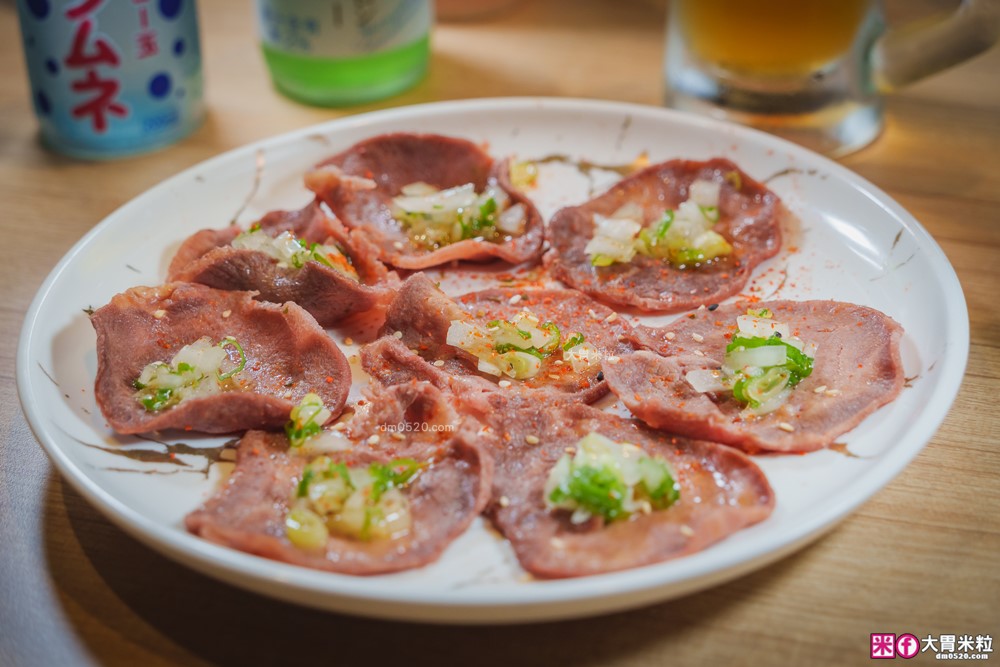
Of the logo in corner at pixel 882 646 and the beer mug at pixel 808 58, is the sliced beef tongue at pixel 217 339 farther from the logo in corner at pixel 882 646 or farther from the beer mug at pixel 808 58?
the beer mug at pixel 808 58

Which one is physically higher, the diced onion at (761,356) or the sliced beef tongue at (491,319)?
the diced onion at (761,356)

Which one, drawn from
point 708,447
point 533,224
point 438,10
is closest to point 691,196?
point 533,224

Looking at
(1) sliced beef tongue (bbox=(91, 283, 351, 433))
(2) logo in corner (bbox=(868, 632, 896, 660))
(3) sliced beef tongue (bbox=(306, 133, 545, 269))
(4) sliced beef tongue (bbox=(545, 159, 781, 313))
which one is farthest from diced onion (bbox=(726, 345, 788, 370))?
(1) sliced beef tongue (bbox=(91, 283, 351, 433))

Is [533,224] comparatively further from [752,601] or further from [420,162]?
[752,601]

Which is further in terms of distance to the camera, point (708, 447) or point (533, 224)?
point (533, 224)

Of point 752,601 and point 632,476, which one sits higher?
point 632,476

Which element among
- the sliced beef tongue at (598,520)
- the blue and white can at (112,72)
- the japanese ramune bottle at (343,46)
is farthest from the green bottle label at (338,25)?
the sliced beef tongue at (598,520)
